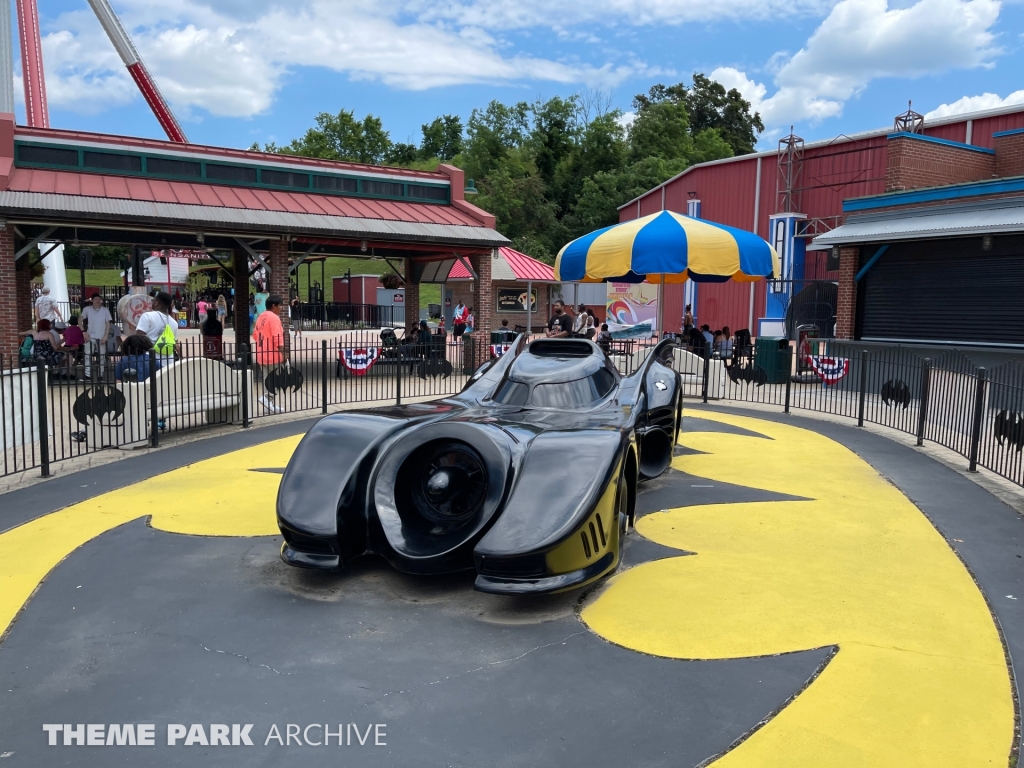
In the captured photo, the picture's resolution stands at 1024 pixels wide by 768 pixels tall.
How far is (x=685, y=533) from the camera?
20.7ft

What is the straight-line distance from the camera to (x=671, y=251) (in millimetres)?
12711

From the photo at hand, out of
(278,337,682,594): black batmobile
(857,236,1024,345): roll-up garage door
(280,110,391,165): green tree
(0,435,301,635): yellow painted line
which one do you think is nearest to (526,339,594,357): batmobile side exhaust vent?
(278,337,682,594): black batmobile

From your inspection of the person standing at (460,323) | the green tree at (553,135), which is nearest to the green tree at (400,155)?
the green tree at (553,135)

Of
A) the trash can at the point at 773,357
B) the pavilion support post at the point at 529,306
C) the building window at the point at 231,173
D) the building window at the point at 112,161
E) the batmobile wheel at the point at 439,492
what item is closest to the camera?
the batmobile wheel at the point at 439,492

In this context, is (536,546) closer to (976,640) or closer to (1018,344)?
(976,640)

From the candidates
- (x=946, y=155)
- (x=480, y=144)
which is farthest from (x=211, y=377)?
(x=480, y=144)

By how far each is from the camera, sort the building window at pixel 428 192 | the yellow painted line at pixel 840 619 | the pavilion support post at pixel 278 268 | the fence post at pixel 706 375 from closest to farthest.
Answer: the yellow painted line at pixel 840 619, the fence post at pixel 706 375, the pavilion support post at pixel 278 268, the building window at pixel 428 192

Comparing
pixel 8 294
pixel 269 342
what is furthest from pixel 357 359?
pixel 8 294

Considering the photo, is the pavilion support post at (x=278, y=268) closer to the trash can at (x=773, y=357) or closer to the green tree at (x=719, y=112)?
the trash can at (x=773, y=357)

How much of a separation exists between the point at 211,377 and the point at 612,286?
24.9 metres

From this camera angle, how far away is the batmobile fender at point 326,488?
192 inches

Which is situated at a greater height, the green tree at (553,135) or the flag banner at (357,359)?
the green tree at (553,135)

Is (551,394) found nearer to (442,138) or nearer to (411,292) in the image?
(411,292)

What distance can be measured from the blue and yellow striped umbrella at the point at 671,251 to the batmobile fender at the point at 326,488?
26.9 ft
